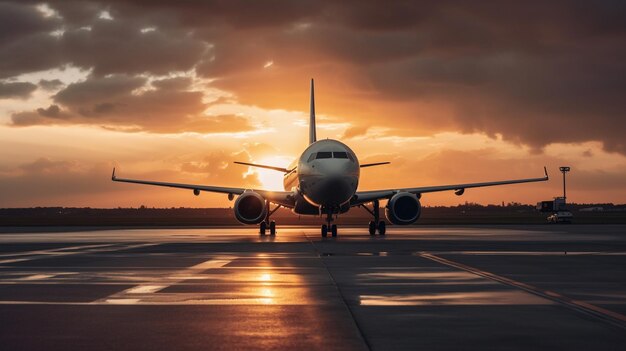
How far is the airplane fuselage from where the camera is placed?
128 feet

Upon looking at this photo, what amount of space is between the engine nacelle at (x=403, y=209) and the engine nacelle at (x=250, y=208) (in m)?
6.92

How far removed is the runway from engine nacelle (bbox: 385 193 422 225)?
Result: 22.5m

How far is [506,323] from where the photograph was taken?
974cm

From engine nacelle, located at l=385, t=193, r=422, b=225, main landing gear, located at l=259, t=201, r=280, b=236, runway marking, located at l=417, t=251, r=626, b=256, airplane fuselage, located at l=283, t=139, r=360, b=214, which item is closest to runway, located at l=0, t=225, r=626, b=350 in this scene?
runway marking, located at l=417, t=251, r=626, b=256

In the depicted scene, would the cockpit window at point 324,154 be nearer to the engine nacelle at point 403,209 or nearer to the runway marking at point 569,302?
the engine nacelle at point 403,209

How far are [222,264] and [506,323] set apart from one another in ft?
39.0

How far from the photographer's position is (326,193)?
39.3 m

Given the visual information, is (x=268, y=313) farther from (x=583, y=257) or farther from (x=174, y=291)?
(x=583, y=257)

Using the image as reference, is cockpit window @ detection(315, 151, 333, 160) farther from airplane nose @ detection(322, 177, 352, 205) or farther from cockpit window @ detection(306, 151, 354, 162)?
airplane nose @ detection(322, 177, 352, 205)

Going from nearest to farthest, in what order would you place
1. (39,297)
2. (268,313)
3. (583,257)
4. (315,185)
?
(268,313) < (39,297) < (583,257) < (315,185)

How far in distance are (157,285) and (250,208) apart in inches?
1134

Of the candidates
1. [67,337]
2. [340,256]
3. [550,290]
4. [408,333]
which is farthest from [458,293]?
[340,256]

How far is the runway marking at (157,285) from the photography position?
12328 mm

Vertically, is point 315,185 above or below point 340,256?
above
